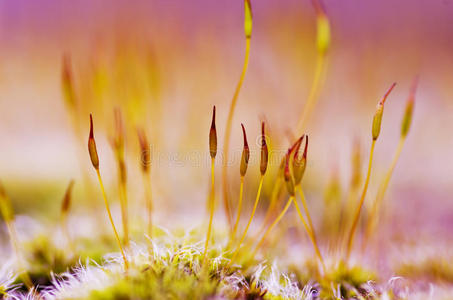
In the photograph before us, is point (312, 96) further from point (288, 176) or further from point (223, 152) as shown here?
point (288, 176)

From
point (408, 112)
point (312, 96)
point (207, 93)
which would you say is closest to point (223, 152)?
point (312, 96)

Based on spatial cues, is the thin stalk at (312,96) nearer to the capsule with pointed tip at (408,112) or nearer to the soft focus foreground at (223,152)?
the soft focus foreground at (223,152)

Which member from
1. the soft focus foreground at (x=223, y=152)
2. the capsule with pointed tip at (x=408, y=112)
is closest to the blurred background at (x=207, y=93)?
the soft focus foreground at (x=223, y=152)

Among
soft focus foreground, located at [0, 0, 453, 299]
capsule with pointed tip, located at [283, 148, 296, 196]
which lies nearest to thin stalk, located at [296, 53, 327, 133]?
soft focus foreground, located at [0, 0, 453, 299]

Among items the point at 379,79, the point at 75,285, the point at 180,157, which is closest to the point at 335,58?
the point at 379,79

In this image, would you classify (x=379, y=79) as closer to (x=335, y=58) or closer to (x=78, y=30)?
(x=335, y=58)
